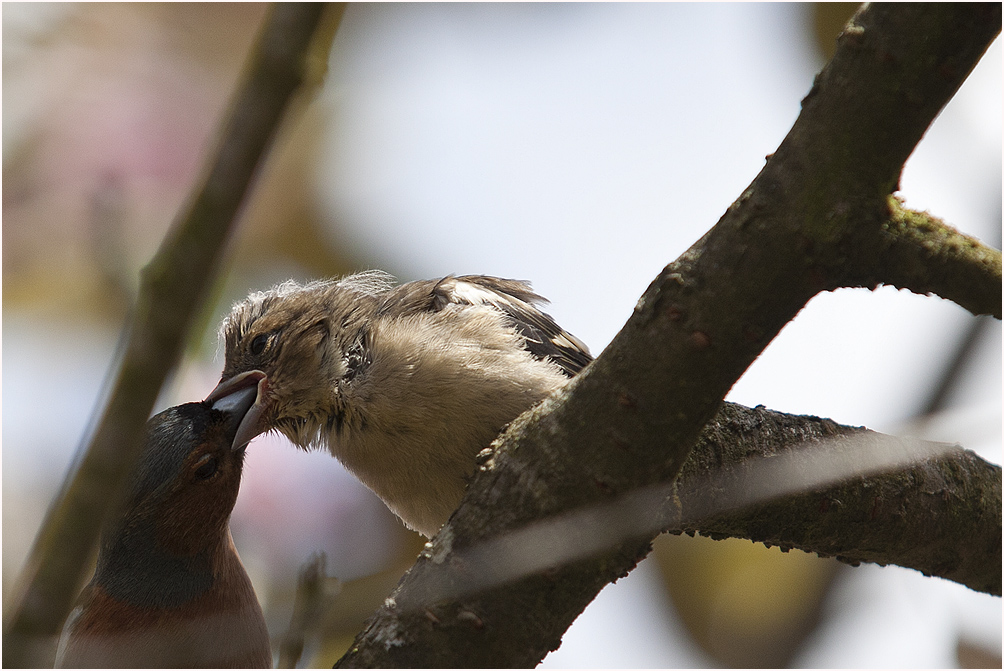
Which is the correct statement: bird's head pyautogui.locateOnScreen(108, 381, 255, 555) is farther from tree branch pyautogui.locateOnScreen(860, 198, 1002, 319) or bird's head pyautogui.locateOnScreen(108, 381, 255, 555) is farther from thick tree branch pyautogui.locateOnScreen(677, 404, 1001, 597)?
tree branch pyautogui.locateOnScreen(860, 198, 1002, 319)

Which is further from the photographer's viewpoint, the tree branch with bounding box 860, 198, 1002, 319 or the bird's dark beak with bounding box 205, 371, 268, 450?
the bird's dark beak with bounding box 205, 371, 268, 450

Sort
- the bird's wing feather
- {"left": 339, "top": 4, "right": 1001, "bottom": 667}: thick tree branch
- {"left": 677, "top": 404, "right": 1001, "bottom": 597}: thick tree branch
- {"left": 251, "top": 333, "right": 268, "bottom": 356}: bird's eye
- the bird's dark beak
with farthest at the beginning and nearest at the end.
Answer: {"left": 251, "top": 333, "right": 268, "bottom": 356}: bird's eye, the bird's wing feather, the bird's dark beak, {"left": 677, "top": 404, "right": 1001, "bottom": 597}: thick tree branch, {"left": 339, "top": 4, "right": 1001, "bottom": 667}: thick tree branch

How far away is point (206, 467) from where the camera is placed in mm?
3465

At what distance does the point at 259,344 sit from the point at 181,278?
253 cm

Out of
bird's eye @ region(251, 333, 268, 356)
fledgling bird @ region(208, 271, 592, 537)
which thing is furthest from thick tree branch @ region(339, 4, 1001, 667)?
bird's eye @ region(251, 333, 268, 356)

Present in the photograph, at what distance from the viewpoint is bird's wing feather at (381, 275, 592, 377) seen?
378 cm

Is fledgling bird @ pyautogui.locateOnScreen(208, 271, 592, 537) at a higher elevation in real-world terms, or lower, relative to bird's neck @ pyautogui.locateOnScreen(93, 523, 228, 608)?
higher

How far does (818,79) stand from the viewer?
2037 millimetres

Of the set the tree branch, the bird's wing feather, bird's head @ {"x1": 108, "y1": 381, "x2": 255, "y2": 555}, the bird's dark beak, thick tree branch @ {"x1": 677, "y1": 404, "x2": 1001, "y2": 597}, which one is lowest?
bird's head @ {"x1": 108, "y1": 381, "x2": 255, "y2": 555}

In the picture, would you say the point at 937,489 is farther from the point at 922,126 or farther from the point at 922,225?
the point at 922,126

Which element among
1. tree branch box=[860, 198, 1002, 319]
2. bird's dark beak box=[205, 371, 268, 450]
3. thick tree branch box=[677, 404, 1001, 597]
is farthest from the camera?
bird's dark beak box=[205, 371, 268, 450]

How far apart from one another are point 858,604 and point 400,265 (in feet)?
12.0

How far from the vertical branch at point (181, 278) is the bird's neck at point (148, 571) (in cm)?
210

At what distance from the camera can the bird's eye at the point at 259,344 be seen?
3.97 meters
